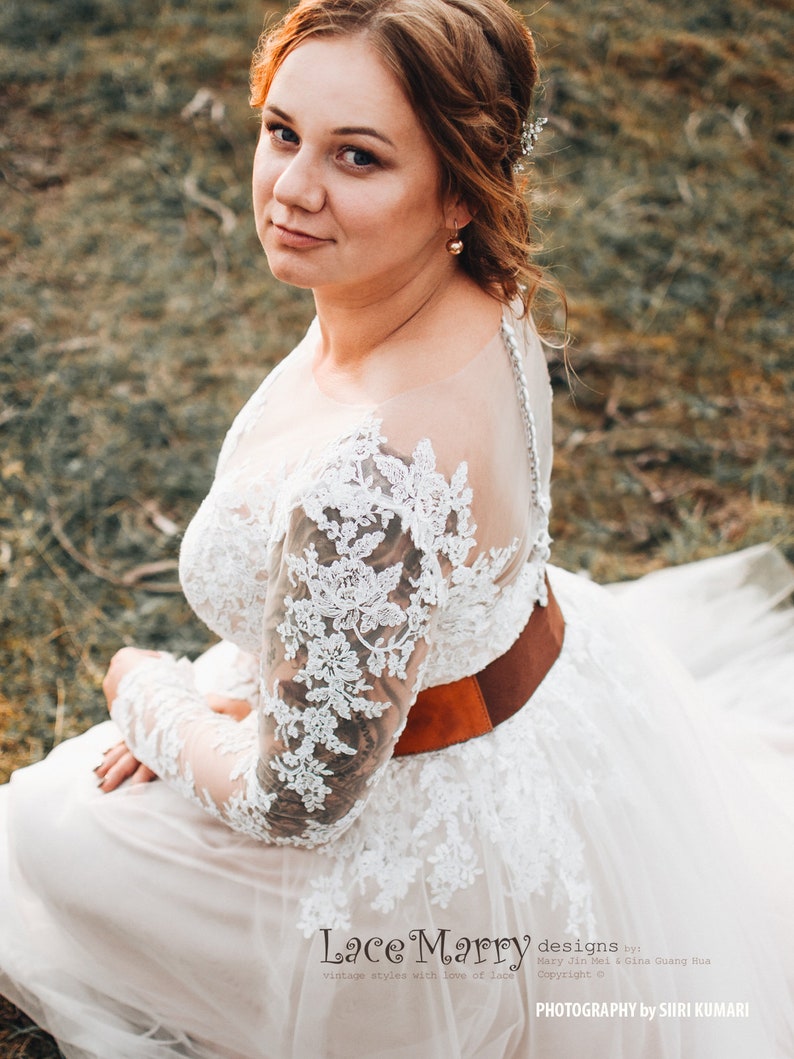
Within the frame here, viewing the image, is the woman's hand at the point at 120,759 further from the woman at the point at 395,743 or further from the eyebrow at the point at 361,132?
the eyebrow at the point at 361,132

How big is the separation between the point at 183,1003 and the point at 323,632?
32.3 inches

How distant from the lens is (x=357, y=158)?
142cm

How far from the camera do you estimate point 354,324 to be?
1.62 metres

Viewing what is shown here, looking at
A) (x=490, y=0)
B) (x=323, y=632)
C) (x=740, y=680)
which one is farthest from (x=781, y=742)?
(x=490, y=0)

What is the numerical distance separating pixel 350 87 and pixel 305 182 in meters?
0.14

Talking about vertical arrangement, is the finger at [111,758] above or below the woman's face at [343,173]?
below

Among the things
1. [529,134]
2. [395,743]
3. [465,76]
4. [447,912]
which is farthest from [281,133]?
[447,912]

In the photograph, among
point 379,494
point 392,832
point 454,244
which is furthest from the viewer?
point 392,832

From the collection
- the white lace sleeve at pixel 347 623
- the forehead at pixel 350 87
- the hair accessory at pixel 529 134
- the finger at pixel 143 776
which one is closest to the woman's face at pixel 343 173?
the forehead at pixel 350 87

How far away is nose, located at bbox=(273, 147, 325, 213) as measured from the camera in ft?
4.68

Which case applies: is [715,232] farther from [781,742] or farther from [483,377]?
[483,377]

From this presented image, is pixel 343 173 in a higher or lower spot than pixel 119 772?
higher

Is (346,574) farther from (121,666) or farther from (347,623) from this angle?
(121,666)

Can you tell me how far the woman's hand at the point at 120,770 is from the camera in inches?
73.7
